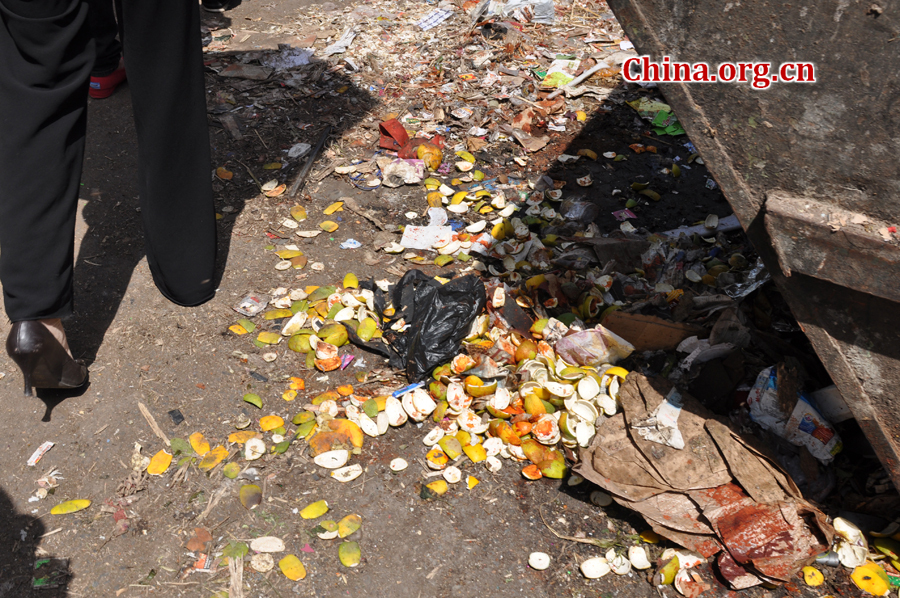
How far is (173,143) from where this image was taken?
259cm

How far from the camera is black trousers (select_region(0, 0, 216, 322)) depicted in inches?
83.2

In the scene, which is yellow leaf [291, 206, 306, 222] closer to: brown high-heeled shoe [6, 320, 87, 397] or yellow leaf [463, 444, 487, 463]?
brown high-heeled shoe [6, 320, 87, 397]

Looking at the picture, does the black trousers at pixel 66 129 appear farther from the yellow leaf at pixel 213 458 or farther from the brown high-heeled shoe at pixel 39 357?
the yellow leaf at pixel 213 458

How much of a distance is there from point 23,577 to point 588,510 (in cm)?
201

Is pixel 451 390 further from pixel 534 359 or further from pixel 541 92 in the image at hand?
pixel 541 92

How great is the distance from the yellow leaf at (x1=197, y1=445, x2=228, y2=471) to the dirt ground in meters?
0.05

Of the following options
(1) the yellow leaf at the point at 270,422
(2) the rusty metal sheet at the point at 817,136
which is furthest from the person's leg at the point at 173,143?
(2) the rusty metal sheet at the point at 817,136

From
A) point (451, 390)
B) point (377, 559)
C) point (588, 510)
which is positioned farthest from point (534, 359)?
point (377, 559)

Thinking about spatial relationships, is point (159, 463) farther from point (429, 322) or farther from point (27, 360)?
point (429, 322)

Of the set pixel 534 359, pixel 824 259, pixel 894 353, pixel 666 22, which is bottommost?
pixel 534 359

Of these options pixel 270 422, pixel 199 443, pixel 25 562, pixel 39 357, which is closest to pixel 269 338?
pixel 270 422

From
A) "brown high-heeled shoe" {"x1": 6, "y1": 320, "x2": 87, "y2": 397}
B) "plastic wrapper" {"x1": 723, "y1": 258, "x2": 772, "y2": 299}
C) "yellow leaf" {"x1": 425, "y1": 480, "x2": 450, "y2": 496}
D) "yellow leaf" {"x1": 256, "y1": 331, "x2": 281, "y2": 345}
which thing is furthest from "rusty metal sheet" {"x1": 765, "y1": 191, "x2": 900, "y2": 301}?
"brown high-heeled shoe" {"x1": 6, "y1": 320, "x2": 87, "y2": 397}

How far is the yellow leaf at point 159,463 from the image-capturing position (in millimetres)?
2283

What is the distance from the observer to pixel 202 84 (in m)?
2.63
